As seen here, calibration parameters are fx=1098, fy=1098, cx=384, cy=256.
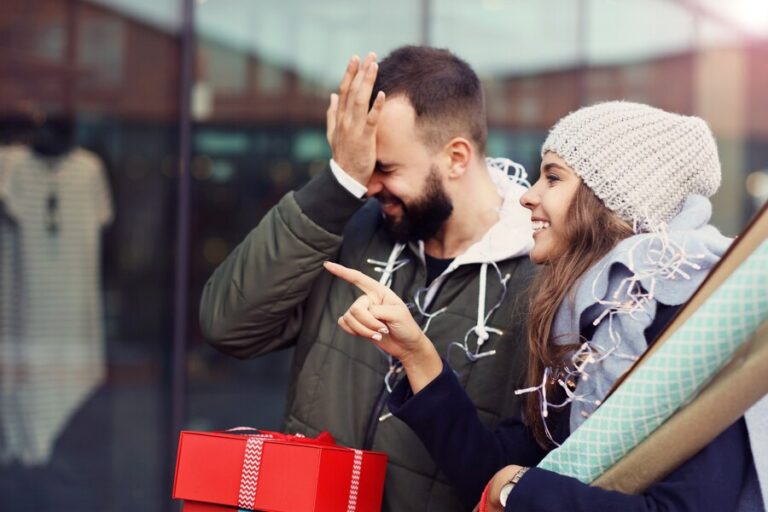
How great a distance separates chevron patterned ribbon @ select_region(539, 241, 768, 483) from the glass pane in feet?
12.6

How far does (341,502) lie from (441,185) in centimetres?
90

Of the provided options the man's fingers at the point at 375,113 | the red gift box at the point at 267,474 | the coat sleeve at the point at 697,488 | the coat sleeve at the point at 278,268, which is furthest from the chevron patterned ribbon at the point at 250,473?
the man's fingers at the point at 375,113

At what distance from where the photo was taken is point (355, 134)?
262 cm

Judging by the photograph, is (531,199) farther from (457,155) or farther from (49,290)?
(49,290)

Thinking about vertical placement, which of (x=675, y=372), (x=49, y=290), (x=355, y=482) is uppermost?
(x=675, y=372)

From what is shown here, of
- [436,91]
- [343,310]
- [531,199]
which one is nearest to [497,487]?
[531,199]

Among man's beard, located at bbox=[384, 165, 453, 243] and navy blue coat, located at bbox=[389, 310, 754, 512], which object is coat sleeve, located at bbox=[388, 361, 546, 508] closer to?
navy blue coat, located at bbox=[389, 310, 754, 512]

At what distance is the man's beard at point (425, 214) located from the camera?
2.74m

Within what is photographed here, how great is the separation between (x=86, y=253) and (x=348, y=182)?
307 cm

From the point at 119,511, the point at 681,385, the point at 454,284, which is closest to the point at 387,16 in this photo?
the point at 119,511

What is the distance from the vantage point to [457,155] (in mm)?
2828

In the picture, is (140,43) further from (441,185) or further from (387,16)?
(441,185)

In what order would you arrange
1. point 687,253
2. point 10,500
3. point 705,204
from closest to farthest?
point 687,253
point 705,204
point 10,500

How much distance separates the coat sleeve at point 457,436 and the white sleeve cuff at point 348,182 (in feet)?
1.73
